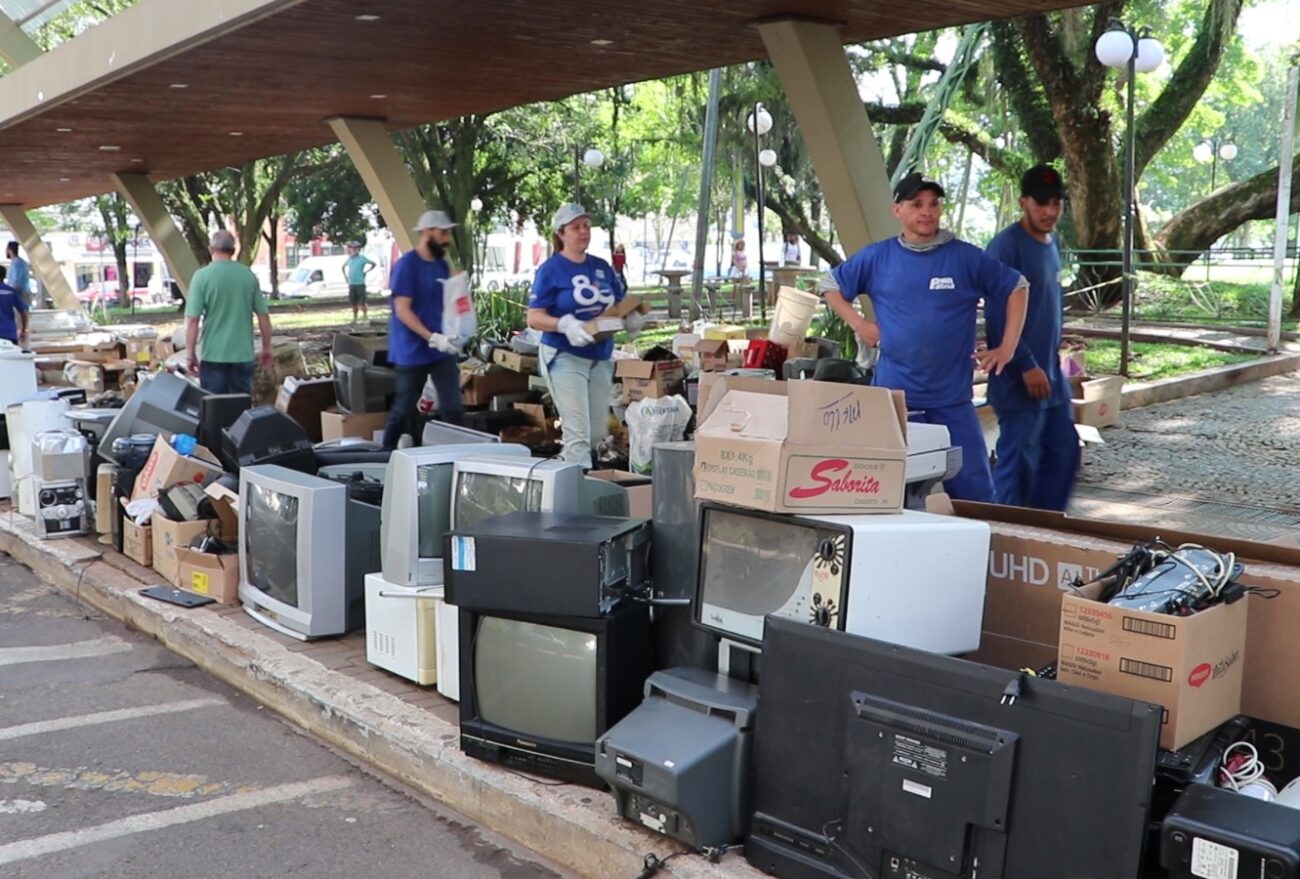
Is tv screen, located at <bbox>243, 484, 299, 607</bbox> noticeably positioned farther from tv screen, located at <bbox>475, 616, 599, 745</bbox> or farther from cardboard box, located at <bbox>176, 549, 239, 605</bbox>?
tv screen, located at <bbox>475, 616, 599, 745</bbox>

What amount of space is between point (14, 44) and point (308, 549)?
567 inches

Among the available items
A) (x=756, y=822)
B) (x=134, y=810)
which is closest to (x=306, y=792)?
(x=134, y=810)

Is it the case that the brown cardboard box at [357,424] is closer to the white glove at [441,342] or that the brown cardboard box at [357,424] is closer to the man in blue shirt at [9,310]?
the white glove at [441,342]

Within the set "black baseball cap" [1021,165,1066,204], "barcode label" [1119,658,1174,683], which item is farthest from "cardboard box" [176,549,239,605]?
"barcode label" [1119,658,1174,683]

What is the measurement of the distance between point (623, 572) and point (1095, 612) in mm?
1532

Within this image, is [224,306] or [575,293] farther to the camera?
[224,306]

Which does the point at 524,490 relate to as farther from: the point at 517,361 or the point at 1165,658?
the point at 517,361

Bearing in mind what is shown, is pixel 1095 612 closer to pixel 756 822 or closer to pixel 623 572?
pixel 756 822

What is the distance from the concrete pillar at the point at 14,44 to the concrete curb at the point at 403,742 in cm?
1233

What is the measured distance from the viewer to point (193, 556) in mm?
6512

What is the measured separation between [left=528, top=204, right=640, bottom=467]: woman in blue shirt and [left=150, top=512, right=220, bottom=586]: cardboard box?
1993mm

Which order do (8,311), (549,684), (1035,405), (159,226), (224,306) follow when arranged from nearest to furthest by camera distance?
(549,684), (1035,405), (224,306), (8,311), (159,226)

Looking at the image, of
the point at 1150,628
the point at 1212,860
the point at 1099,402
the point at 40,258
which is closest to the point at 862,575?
the point at 1150,628

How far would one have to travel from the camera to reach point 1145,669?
301cm
